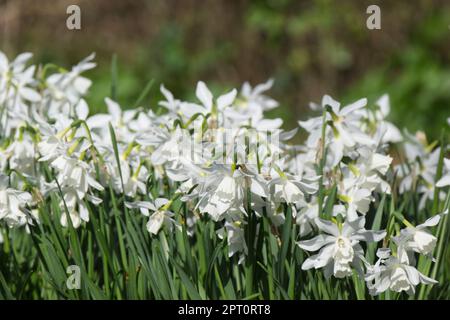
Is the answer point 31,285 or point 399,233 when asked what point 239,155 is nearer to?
point 399,233

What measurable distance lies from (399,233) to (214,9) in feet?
17.0

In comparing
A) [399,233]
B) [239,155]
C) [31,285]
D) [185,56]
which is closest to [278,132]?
[239,155]

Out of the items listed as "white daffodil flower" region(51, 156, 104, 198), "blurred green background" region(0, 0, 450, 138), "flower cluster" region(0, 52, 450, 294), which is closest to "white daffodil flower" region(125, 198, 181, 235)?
"flower cluster" region(0, 52, 450, 294)

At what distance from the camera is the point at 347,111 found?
6.57 ft

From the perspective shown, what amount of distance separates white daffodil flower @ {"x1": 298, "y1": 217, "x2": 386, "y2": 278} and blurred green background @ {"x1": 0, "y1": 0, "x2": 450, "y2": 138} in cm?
405

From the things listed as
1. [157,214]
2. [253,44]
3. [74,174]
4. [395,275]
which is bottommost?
[395,275]

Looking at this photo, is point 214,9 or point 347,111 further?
point 214,9

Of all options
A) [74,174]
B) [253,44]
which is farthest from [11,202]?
[253,44]

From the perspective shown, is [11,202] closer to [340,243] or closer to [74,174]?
[74,174]

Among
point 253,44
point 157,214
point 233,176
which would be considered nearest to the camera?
point 233,176

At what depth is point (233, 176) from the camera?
5.56 ft

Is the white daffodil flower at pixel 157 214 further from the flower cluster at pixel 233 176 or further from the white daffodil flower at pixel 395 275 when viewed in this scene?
the white daffodil flower at pixel 395 275

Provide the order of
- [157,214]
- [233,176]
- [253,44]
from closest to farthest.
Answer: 1. [233,176]
2. [157,214]
3. [253,44]

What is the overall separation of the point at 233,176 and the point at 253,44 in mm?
5036
